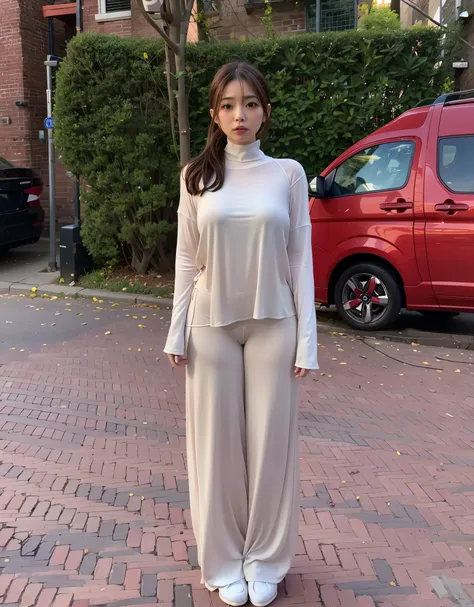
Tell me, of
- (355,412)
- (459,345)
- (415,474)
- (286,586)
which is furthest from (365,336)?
(286,586)

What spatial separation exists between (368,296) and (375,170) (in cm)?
138

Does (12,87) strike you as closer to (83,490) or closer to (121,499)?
(83,490)

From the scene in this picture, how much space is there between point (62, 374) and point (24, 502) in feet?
7.07

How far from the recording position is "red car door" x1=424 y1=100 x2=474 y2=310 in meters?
5.84

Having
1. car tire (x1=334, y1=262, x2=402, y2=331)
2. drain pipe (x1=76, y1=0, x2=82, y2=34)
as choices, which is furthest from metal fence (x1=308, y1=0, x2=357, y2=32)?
car tire (x1=334, y1=262, x2=402, y2=331)

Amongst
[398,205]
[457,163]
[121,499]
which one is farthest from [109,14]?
[121,499]

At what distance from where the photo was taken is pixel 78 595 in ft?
8.21

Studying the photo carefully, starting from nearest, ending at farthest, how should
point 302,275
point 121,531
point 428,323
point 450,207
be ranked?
point 302,275, point 121,531, point 450,207, point 428,323

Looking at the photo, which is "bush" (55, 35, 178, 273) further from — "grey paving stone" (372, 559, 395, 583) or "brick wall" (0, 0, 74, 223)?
"grey paving stone" (372, 559, 395, 583)

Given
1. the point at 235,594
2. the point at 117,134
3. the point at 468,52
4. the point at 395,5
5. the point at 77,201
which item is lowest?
the point at 235,594

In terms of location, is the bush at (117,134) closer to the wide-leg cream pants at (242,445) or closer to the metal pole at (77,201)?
the metal pole at (77,201)

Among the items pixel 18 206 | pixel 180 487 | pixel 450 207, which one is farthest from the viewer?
pixel 18 206

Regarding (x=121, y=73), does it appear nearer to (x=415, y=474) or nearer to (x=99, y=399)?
(x=99, y=399)

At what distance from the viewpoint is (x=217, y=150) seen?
222 cm
